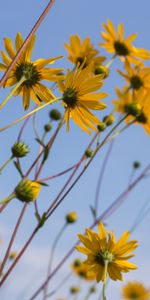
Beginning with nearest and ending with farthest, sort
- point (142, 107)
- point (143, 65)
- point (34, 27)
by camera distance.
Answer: point (34, 27) → point (142, 107) → point (143, 65)

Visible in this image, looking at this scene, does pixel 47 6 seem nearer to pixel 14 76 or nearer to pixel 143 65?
pixel 14 76

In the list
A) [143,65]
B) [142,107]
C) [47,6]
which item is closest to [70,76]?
[47,6]

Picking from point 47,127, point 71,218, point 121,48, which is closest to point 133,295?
point 71,218

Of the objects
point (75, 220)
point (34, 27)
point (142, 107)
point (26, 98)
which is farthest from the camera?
point (75, 220)

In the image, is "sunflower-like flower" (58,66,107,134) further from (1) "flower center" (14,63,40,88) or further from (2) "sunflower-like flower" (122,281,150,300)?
(2) "sunflower-like flower" (122,281,150,300)

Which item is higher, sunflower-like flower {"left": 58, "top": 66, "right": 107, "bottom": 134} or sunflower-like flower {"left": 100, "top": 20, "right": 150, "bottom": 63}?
sunflower-like flower {"left": 100, "top": 20, "right": 150, "bottom": 63}

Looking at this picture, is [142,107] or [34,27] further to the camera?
[142,107]

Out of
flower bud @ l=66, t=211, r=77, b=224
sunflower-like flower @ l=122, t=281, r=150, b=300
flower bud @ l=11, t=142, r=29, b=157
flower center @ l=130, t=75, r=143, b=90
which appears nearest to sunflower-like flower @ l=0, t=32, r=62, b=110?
flower bud @ l=11, t=142, r=29, b=157
